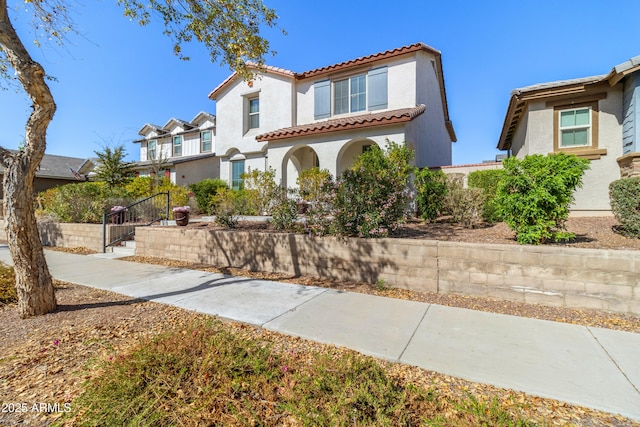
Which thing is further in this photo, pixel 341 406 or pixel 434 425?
Answer: pixel 341 406

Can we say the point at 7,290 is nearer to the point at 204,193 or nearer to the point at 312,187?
the point at 312,187

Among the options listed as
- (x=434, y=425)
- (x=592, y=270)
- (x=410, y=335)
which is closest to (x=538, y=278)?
(x=592, y=270)

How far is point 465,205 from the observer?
7.49 meters

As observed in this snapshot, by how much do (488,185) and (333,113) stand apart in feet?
25.8

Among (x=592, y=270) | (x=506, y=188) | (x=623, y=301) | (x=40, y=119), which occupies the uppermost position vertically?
(x=40, y=119)

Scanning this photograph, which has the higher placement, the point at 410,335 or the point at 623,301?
the point at 623,301

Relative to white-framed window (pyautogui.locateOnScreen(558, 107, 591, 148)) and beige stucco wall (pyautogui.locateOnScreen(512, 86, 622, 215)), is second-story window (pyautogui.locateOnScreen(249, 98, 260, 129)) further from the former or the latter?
beige stucco wall (pyautogui.locateOnScreen(512, 86, 622, 215))

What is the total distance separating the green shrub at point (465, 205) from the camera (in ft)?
24.4

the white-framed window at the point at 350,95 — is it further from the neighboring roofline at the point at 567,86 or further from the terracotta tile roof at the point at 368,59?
the neighboring roofline at the point at 567,86

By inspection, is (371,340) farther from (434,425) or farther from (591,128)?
(591,128)

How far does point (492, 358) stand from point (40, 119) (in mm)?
6273

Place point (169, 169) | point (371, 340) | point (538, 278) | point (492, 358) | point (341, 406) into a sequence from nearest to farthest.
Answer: point (341, 406) < point (492, 358) < point (371, 340) < point (538, 278) < point (169, 169)

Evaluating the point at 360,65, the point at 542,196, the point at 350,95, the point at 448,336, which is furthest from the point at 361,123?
the point at 448,336

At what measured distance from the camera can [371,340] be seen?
334cm
